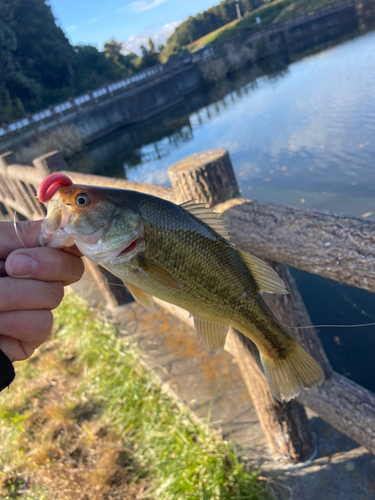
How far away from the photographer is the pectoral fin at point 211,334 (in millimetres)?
1422

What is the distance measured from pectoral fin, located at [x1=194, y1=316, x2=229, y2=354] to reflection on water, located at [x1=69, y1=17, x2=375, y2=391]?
2451 millimetres

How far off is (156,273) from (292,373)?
2.31 feet

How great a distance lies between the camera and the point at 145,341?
4.20 m

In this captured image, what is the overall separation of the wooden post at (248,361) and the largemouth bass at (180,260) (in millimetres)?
978

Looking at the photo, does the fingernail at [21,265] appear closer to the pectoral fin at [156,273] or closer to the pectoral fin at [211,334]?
the pectoral fin at [156,273]

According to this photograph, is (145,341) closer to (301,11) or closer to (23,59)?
(23,59)

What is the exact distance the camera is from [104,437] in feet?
11.3

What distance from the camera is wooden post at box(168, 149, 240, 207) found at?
2.31 m

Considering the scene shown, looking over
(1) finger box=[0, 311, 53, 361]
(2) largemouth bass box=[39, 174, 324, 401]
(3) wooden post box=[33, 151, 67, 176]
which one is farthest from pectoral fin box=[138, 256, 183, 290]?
(3) wooden post box=[33, 151, 67, 176]

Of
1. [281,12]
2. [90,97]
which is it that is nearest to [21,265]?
[90,97]

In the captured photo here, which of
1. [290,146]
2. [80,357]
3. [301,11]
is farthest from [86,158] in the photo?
[301,11]

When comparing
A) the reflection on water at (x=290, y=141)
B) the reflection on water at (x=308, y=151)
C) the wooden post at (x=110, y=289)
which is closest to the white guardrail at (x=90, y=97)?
the reflection on water at (x=290, y=141)

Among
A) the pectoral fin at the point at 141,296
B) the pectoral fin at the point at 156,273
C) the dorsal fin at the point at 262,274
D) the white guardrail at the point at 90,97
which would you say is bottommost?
the dorsal fin at the point at 262,274

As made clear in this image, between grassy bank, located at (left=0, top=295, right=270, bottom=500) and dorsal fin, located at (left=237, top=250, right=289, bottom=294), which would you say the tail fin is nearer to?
dorsal fin, located at (left=237, top=250, right=289, bottom=294)
